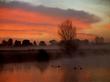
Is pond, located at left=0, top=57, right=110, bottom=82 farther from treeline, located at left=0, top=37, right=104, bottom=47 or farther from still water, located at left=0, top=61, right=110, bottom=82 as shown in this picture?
treeline, located at left=0, top=37, right=104, bottom=47

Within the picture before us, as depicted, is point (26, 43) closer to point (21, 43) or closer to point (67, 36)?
point (21, 43)

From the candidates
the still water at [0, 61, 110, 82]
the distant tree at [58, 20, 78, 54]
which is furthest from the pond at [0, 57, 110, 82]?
the distant tree at [58, 20, 78, 54]

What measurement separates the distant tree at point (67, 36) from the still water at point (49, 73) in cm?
17

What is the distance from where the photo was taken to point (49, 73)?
2605 millimetres

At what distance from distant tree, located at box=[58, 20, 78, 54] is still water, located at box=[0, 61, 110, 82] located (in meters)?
0.17

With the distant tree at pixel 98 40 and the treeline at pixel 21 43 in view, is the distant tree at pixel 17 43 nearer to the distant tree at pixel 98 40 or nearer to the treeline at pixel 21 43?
the treeline at pixel 21 43

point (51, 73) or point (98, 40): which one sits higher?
point (98, 40)

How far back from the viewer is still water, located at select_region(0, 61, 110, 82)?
2.47 metres

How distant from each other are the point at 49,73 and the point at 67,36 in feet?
1.20

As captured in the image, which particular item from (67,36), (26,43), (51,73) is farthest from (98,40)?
(26,43)

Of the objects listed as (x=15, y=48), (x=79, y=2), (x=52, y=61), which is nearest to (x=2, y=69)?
(x=15, y=48)

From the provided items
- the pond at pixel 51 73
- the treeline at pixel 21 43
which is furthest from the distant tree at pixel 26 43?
the pond at pixel 51 73

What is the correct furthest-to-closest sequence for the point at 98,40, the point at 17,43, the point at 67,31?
the point at 98,40 → the point at 67,31 → the point at 17,43

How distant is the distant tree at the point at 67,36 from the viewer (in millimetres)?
2668
